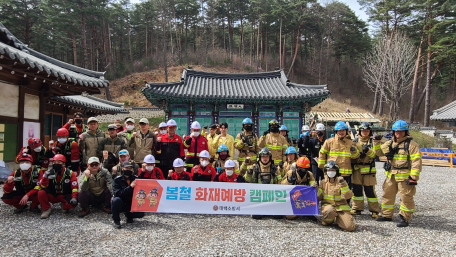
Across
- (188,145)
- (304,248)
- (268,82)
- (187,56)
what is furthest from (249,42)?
(304,248)

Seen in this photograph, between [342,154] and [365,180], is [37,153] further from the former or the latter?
[365,180]

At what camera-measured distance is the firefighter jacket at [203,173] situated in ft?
20.5

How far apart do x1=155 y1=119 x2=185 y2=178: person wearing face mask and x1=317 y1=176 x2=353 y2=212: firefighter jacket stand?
11.6ft

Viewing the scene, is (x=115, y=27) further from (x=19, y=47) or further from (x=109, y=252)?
(x=109, y=252)

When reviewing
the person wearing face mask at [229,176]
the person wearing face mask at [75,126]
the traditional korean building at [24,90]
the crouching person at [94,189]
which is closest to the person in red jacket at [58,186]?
the crouching person at [94,189]

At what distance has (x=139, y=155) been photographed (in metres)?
6.70

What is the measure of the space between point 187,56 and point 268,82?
27736 millimetres

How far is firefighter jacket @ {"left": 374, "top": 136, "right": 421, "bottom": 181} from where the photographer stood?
5438 millimetres

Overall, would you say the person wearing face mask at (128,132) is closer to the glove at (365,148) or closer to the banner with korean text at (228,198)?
the banner with korean text at (228,198)

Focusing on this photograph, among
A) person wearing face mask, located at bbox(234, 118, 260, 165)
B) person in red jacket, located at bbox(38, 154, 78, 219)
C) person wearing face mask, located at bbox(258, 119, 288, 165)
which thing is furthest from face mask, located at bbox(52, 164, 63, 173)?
A: person wearing face mask, located at bbox(258, 119, 288, 165)

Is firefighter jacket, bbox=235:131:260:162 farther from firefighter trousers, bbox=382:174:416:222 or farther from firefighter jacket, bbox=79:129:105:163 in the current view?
firefighter jacket, bbox=79:129:105:163

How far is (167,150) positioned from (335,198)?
13.2 ft

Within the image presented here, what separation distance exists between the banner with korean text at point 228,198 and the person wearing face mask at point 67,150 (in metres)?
2.14

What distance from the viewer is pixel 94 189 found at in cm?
575
